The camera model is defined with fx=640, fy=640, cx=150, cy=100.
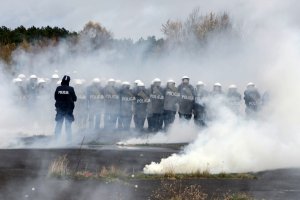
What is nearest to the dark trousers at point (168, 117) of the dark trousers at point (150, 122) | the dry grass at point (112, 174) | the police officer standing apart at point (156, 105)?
the police officer standing apart at point (156, 105)

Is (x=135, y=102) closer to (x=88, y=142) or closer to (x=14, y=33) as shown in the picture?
(x=88, y=142)

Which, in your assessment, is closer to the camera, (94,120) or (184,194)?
(184,194)

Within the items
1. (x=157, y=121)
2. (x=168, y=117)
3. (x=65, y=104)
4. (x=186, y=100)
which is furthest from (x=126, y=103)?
(x=65, y=104)

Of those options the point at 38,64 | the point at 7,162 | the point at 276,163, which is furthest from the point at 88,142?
the point at 38,64

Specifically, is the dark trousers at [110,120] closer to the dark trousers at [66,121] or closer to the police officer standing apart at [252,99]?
the dark trousers at [66,121]

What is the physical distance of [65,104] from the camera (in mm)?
20531

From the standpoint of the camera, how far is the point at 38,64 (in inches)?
1284

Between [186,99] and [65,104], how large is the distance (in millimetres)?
5327

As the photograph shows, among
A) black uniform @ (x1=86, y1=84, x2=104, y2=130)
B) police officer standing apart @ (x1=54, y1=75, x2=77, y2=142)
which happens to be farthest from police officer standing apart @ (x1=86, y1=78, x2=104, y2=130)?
police officer standing apart @ (x1=54, y1=75, x2=77, y2=142)

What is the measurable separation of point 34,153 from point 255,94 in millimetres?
10584

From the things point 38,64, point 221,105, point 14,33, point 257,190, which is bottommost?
point 257,190

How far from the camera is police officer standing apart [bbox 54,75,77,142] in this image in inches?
804

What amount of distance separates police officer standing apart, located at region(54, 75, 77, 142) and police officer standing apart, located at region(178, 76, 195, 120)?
5035mm

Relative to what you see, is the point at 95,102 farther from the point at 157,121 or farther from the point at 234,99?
the point at 234,99
